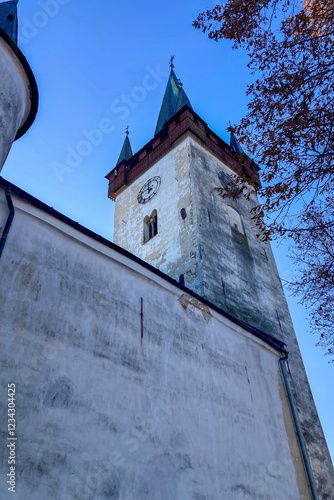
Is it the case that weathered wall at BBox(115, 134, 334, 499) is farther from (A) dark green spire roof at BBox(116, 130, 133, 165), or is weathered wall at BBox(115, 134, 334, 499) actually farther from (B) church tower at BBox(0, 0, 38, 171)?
(B) church tower at BBox(0, 0, 38, 171)

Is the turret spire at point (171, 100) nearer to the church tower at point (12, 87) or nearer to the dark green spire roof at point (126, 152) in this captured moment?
the dark green spire roof at point (126, 152)

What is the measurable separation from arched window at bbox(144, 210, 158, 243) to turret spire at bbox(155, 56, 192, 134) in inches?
301

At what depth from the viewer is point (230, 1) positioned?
7898 millimetres

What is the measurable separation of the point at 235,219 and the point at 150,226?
4127 millimetres

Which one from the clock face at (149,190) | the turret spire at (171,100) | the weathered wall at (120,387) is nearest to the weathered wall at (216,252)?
the clock face at (149,190)

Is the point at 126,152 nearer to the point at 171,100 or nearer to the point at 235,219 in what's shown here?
the point at 171,100

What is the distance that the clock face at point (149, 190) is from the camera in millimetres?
20641

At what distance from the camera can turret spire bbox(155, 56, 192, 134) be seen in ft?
80.5

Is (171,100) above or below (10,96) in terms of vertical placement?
above

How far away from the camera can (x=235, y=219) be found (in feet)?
63.8

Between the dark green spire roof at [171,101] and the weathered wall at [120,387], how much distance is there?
706 inches

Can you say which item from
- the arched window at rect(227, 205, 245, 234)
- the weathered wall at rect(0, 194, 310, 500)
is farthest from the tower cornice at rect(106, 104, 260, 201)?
the weathered wall at rect(0, 194, 310, 500)

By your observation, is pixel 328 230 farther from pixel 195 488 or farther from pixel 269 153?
pixel 195 488

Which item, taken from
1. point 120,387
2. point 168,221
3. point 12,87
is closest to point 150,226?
point 168,221
